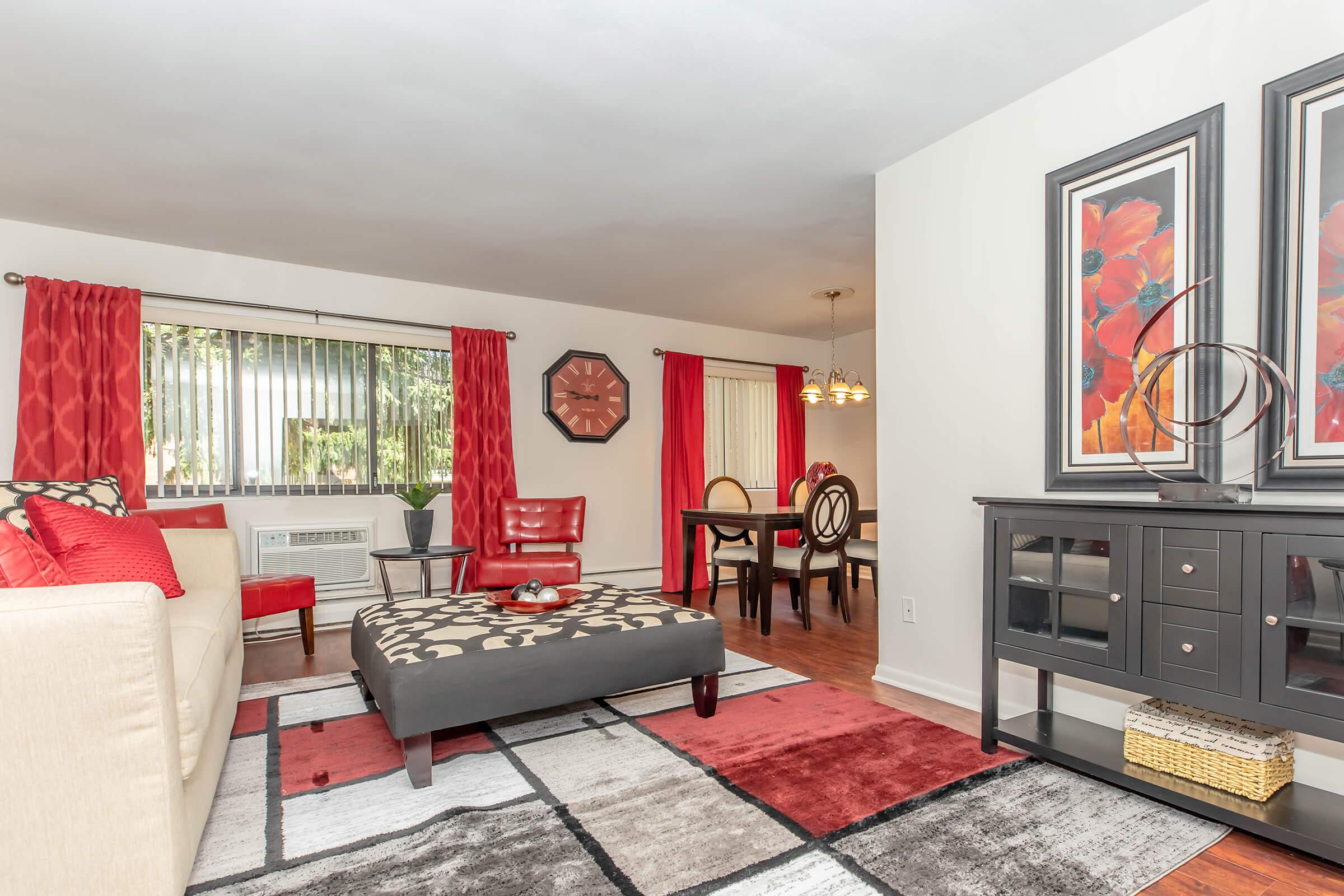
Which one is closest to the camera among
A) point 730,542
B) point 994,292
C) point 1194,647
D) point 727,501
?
point 1194,647

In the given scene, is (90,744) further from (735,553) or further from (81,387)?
(735,553)

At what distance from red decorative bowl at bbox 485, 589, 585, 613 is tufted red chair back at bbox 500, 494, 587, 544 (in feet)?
6.03

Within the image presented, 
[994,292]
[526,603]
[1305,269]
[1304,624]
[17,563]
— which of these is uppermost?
[994,292]

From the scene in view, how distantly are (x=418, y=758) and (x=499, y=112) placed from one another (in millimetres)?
2292

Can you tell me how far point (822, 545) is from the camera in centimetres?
438

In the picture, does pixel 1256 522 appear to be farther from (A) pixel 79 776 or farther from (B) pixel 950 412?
(A) pixel 79 776

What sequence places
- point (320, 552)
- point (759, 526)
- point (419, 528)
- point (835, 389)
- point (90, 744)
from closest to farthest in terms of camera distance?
point (90, 744) → point (419, 528) → point (759, 526) → point (320, 552) → point (835, 389)

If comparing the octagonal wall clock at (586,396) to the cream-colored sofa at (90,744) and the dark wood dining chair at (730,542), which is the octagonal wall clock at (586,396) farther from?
the cream-colored sofa at (90,744)

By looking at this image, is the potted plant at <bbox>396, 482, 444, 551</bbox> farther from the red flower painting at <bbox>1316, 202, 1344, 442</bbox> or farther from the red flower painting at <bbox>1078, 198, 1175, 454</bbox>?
the red flower painting at <bbox>1316, 202, 1344, 442</bbox>

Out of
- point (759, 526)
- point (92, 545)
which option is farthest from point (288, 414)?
point (759, 526)

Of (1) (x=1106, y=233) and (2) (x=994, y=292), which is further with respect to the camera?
(2) (x=994, y=292)

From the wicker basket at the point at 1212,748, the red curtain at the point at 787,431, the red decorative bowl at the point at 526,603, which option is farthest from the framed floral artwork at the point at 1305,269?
the red curtain at the point at 787,431

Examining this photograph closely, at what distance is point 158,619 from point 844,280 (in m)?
4.53

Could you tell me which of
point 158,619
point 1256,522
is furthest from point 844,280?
point 158,619
